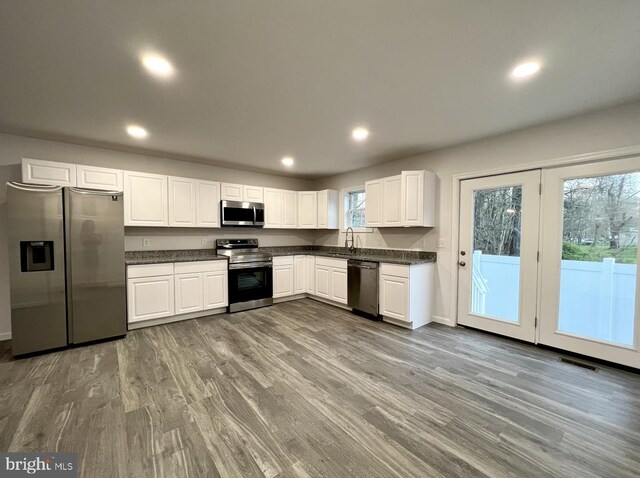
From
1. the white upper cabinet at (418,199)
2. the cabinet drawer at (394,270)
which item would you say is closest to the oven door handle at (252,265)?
the cabinet drawer at (394,270)

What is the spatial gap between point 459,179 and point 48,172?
5.26m

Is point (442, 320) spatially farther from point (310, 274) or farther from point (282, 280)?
point (282, 280)

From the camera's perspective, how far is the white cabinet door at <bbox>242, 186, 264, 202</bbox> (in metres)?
4.87

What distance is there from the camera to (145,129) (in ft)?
10.4

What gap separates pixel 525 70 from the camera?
2.00 meters

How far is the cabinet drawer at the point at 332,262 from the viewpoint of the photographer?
15.0ft

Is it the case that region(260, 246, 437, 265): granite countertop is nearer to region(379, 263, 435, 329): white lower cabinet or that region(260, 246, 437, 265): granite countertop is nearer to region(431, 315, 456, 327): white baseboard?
region(379, 263, 435, 329): white lower cabinet

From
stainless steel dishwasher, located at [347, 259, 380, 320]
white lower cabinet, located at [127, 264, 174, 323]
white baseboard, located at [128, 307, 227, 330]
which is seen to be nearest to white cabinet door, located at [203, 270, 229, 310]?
white baseboard, located at [128, 307, 227, 330]

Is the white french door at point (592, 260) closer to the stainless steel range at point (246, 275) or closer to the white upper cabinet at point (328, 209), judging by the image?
the white upper cabinet at point (328, 209)

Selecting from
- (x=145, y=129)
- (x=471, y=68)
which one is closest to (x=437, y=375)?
(x=471, y=68)

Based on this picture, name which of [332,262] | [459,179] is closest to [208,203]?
[332,262]

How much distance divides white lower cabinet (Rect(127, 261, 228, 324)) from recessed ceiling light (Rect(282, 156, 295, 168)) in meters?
1.98

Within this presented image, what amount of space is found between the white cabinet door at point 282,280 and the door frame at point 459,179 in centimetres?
256

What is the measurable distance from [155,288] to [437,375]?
3.68 m
